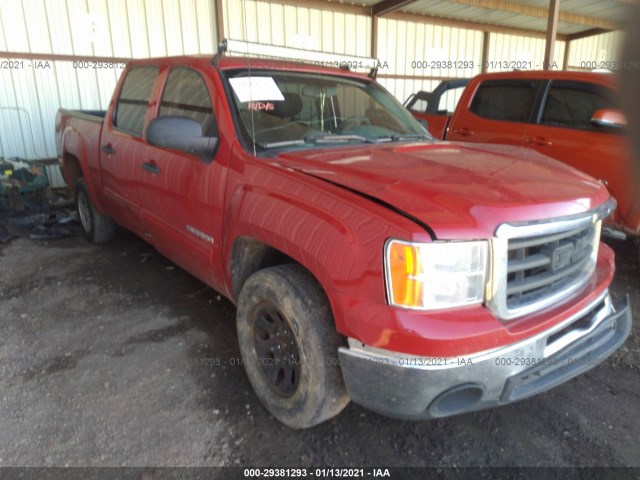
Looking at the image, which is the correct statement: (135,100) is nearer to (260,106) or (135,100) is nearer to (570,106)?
(260,106)

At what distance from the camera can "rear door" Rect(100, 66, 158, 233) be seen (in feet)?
12.6

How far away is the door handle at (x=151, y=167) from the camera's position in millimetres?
3418

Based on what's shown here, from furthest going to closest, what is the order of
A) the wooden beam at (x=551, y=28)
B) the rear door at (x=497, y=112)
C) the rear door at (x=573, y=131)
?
1. the wooden beam at (x=551, y=28)
2. the rear door at (x=497, y=112)
3. the rear door at (x=573, y=131)

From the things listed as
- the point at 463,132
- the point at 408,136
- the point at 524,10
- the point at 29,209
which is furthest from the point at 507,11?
the point at 29,209

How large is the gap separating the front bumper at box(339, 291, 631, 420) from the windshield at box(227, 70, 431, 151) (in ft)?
4.71

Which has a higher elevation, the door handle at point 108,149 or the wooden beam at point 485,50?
the wooden beam at point 485,50

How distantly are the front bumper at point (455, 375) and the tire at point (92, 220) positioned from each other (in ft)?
13.4

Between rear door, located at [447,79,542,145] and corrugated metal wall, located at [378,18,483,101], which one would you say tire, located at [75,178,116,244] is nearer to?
rear door, located at [447,79,542,145]

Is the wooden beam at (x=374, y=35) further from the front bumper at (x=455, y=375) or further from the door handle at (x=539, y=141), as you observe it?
the front bumper at (x=455, y=375)

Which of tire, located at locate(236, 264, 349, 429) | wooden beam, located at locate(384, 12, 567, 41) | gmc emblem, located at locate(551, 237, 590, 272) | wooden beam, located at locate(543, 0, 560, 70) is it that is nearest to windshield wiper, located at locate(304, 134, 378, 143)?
tire, located at locate(236, 264, 349, 429)

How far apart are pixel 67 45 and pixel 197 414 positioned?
7.79m

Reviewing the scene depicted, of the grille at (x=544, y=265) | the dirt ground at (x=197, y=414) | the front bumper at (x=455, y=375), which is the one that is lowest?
the dirt ground at (x=197, y=414)

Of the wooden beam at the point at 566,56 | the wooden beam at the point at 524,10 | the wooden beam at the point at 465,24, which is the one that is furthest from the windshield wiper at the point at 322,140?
the wooden beam at the point at 566,56

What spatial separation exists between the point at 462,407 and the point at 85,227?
16.2 feet
